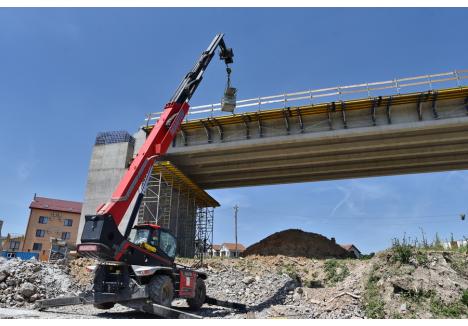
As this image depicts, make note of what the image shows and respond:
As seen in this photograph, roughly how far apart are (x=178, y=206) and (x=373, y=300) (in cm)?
1560

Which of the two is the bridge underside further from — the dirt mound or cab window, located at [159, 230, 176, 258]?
cab window, located at [159, 230, 176, 258]

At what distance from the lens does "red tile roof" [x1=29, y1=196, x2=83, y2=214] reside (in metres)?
52.3

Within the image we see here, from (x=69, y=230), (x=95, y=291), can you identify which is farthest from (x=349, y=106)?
(x=69, y=230)

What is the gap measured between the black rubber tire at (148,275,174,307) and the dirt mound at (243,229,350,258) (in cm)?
1644

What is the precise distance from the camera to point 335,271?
17188 mm

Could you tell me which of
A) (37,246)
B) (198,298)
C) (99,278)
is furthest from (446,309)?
(37,246)

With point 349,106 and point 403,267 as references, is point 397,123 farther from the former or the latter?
point 403,267

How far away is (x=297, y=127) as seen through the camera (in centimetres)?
1997

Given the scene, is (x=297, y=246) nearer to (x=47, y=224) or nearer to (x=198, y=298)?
(x=198, y=298)

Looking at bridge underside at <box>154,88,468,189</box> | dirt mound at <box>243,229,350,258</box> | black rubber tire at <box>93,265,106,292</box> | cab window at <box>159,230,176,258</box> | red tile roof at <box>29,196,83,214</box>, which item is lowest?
black rubber tire at <box>93,265,106,292</box>

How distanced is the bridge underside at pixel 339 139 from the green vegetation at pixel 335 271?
640 centimetres

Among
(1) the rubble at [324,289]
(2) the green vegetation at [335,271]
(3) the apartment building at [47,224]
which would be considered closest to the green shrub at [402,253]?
(1) the rubble at [324,289]

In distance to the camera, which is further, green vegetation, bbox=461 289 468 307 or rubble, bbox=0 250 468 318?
rubble, bbox=0 250 468 318

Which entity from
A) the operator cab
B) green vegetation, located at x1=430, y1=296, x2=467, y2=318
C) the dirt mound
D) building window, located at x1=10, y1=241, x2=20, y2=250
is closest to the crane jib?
the operator cab
